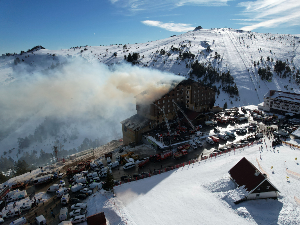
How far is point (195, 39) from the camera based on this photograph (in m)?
185

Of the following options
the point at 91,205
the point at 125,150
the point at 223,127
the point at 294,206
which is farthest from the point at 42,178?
the point at 223,127

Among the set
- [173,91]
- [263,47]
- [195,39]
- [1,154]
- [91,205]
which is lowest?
[1,154]

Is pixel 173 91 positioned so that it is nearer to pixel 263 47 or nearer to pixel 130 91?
pixel 130 91

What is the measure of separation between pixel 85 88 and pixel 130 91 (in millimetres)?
62469

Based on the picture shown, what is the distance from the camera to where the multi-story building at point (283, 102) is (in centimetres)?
5859

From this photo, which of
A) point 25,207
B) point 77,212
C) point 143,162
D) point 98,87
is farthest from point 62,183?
point 98,87

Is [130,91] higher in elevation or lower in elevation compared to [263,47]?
lower

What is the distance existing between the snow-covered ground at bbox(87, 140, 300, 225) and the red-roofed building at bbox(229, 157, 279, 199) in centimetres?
73

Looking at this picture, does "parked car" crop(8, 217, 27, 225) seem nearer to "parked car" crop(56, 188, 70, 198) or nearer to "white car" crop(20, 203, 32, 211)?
"white car" crop(20, 203, 32, 211)

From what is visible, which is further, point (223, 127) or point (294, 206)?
point (223, 127)

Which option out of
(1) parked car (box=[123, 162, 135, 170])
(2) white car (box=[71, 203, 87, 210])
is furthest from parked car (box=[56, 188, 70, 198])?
(1) parked car (box=[123, 162, 135, 170])

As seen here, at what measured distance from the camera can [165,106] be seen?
2109 inches

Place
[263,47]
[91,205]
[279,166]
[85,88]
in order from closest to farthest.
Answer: [91,205] < [279,166] < [85,88] < [263,47]

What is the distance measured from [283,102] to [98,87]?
308 ft
